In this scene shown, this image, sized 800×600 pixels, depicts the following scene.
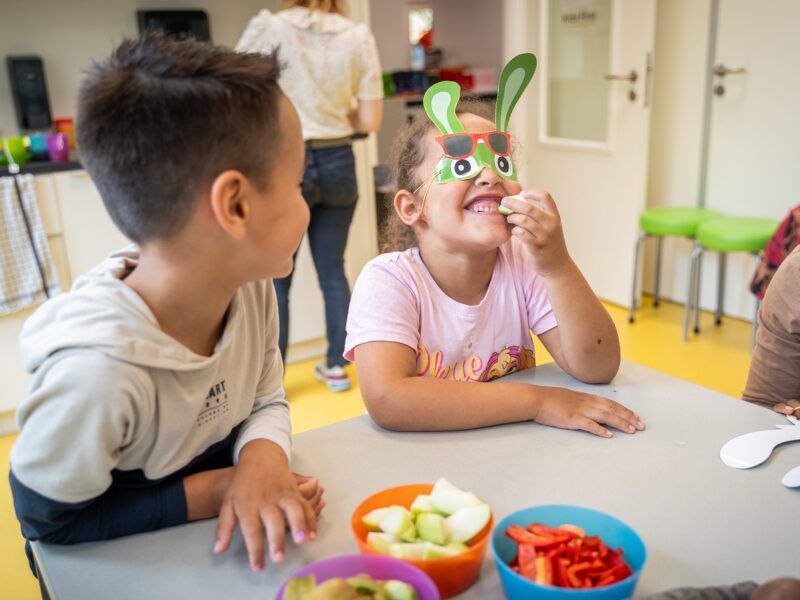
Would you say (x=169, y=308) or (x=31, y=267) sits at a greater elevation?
(x=169, y=308)

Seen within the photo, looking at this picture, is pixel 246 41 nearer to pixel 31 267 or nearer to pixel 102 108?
pixel 31 267

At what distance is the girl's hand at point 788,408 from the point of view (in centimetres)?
101

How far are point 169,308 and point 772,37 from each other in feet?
9.46

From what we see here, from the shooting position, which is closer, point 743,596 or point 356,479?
point 743,596

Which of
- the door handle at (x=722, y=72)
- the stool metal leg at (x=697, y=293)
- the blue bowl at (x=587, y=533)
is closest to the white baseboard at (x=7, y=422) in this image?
the blue bowl at (x=587, y=533)

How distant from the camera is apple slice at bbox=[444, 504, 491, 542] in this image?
2.15 feet

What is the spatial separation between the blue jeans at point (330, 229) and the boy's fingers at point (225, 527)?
176 centimetres

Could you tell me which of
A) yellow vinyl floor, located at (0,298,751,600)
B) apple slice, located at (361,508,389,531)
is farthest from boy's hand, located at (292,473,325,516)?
yellow vinyl floor, located at (0,298,751,600)

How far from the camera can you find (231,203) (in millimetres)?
735

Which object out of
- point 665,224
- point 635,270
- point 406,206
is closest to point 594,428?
point 406,206

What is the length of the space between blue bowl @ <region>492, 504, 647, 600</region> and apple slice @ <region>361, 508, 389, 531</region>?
0.34 feet

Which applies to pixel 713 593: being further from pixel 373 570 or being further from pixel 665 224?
pixel 665 224

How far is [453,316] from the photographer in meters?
1.19

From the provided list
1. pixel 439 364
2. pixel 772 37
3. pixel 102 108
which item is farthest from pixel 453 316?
pixel 772 37
